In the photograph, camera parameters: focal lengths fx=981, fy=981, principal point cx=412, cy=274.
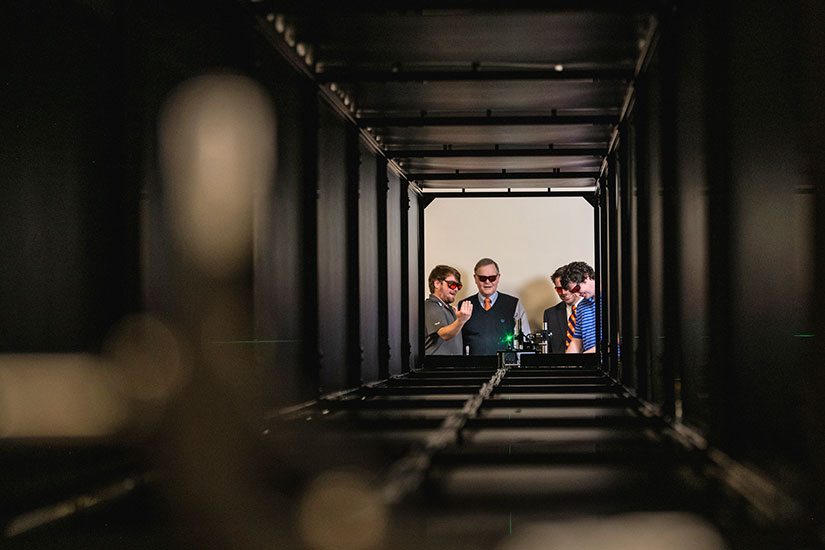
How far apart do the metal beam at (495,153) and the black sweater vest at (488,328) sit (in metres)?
3.67

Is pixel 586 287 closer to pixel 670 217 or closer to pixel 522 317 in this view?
pixel 522 317

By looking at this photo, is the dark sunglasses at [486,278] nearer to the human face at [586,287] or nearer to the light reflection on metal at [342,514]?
the human face at [586,287]

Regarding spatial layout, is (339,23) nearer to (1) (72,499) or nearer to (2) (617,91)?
(2) (617,91)

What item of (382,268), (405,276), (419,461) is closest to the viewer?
(419,461)

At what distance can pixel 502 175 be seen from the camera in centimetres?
1074

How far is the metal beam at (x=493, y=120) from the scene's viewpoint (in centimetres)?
774

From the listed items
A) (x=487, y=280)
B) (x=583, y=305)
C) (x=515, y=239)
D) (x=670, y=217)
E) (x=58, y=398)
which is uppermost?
(x=515, y=239)

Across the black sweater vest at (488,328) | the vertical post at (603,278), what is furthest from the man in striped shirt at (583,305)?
the black sweater vest at (488,328)

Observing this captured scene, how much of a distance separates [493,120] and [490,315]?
541 centimetres

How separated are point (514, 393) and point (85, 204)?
439 cm

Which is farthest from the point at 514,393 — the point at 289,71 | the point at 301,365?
the point at 289,71

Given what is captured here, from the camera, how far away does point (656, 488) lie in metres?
3.17

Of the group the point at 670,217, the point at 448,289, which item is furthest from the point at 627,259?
the point at 448,289

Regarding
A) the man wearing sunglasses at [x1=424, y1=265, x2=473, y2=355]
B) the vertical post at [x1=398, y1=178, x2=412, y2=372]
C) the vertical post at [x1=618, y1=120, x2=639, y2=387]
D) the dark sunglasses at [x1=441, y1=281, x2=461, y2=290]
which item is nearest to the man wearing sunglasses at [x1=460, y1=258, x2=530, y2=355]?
the man wearing sunglasses at [x1=424, y1=265, x2=473, y2=355]
